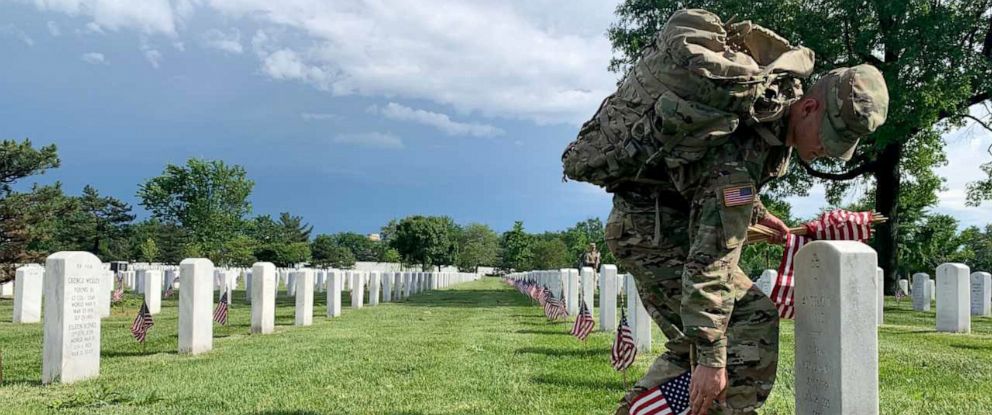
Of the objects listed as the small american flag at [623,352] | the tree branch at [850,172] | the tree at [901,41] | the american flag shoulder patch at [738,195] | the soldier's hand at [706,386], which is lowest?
the small american flag at [623,352]

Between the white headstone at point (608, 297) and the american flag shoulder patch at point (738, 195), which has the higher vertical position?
the american flag shoulder patch at point (738, 195)

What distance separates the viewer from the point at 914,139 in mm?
25812

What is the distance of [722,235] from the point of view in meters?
2.75

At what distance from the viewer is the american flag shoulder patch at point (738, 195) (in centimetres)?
273

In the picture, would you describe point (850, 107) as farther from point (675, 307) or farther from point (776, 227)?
point (675, 307)

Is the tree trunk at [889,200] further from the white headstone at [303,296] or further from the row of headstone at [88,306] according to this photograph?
the row of headstone at [88,306]

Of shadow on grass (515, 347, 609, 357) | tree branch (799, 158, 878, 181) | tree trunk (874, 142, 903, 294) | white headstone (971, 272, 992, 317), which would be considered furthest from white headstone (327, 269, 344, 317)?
tree trunk (874, 142, 903, 294)

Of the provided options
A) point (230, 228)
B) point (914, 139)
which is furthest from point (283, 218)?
point (914, 139)

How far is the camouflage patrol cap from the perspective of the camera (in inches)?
106

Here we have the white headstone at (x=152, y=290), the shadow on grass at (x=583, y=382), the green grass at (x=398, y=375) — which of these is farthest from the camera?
the white headstone at (x=152, y=290)

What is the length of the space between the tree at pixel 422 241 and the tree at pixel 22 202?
4275 centimetres

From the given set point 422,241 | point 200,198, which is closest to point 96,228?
point 200,198

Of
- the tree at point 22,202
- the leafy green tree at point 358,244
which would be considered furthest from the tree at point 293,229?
the tree at point 22,202

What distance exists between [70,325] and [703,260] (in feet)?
22.1
